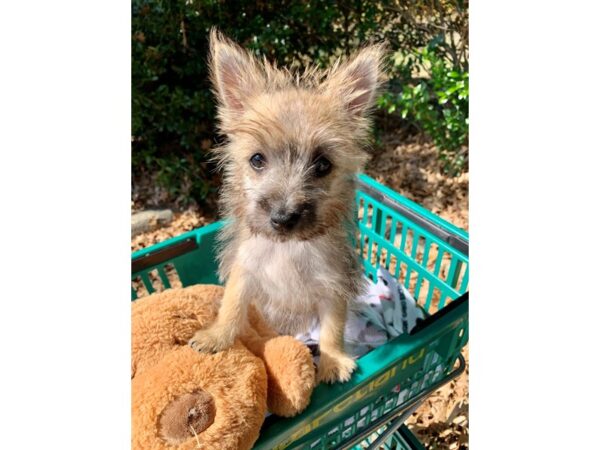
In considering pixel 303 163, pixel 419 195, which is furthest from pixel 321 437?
pixel 419 195

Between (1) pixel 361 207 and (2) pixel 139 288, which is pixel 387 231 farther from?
(2) pixel 139 288

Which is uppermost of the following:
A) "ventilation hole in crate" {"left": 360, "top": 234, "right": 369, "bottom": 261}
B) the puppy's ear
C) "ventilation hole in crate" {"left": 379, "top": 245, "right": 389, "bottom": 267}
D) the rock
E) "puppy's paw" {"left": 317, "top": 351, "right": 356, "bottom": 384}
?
the puppy's ear

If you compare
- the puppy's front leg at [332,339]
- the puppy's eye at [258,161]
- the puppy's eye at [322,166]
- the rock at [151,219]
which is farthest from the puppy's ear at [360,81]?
the rock at [151,219]

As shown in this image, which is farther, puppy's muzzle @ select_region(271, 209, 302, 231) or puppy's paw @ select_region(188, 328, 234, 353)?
puppy's paw @ select_region(188, 328, 234, 353)

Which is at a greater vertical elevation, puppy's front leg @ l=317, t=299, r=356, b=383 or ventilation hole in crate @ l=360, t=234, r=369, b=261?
ventilation hole in crate @ l=360, t=234, r=369, b=261

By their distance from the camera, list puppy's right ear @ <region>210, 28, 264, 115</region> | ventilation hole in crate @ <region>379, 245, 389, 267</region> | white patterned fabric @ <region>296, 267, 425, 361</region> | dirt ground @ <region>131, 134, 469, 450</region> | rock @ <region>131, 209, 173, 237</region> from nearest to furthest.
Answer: puppy's right ear @ <region>210, 28, 264, 115</region> < white patterned fabric @ <region>296, 267, 425, 361</region> < dirt ground @ <region>131, 134, 469, 450</region> < ventilation hole in crate @ <region>379, 245, 389, 267</region> < rock @ <region>131, 209, 173, 237</region>

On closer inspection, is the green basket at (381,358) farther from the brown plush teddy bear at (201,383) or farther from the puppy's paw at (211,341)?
the puppy's paw at (211,341)

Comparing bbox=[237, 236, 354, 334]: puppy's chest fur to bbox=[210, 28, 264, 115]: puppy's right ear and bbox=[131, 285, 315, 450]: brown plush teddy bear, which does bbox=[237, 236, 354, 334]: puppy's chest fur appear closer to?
bbox=[131, 285, 315, 450]: brown plush teddy bear

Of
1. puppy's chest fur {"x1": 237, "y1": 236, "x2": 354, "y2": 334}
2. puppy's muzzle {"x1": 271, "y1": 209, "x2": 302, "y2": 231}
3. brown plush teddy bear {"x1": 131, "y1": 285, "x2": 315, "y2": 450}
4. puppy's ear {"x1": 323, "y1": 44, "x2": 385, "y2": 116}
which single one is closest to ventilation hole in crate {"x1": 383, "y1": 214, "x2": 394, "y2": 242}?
puppy's chest fur {"x1": 237, "y1": 236, "x2": 354, "y2": 334}
